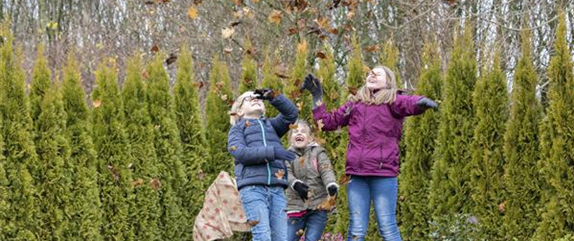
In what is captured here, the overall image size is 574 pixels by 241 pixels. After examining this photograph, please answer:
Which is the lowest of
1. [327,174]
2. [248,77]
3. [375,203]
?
[375,203]

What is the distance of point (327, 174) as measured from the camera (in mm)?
6586

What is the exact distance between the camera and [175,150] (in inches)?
314

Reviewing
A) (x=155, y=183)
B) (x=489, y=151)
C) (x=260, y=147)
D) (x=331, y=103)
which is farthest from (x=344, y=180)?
(x=155, y=183)

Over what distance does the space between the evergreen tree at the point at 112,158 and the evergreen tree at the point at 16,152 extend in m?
0.81

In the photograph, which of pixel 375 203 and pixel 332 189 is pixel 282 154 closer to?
pixel 332 189

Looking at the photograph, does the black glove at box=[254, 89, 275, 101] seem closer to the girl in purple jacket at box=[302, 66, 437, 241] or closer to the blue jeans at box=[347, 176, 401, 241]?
the girl in purple jacket at box=[302, 66, 437, 241]

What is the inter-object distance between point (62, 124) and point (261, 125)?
170 centimetres

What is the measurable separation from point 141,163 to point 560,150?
3.64m

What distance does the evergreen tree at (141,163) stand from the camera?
7539mm

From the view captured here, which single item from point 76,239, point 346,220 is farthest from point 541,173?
point 76,239

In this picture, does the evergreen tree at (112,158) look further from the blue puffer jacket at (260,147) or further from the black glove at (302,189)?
the black glove at (302,189)

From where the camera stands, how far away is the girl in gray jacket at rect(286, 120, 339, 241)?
671cm

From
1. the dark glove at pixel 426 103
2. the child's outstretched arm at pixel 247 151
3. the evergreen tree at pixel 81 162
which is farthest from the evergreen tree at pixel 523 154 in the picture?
the evergreen tree at pixel 81 162

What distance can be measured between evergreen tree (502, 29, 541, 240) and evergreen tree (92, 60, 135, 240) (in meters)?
3.26
